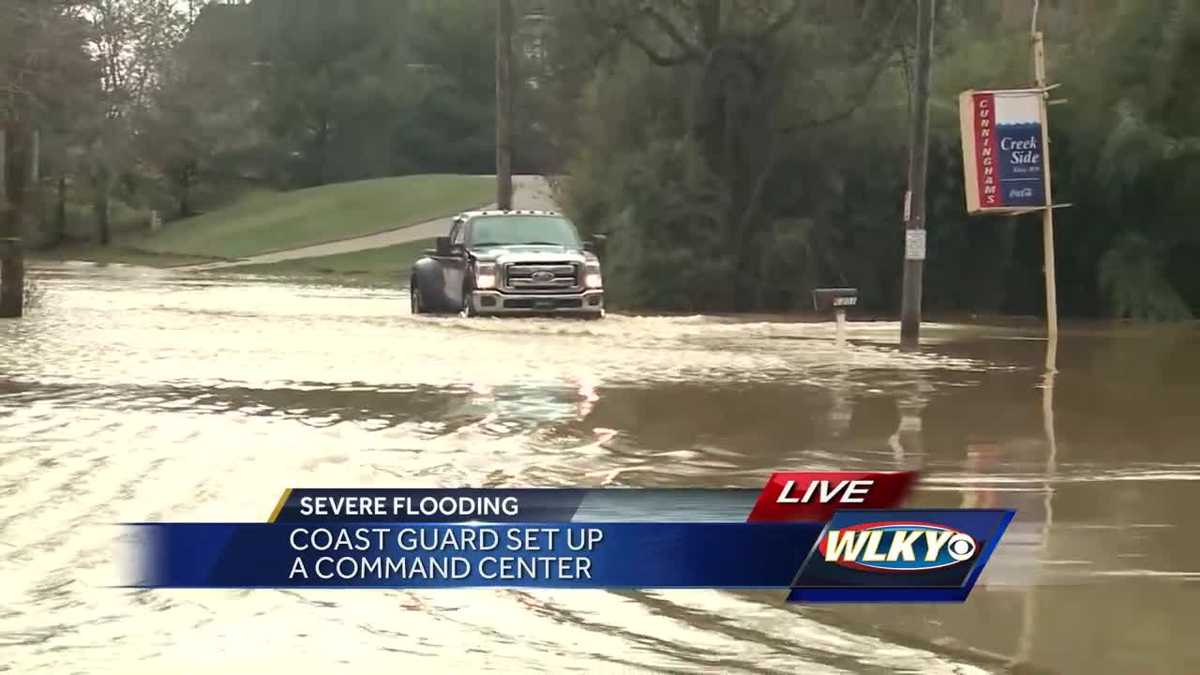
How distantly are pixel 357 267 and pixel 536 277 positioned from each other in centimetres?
2949

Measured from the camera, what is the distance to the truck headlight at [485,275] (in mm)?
23062

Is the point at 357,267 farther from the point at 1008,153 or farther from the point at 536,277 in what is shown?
the point at 1008,153

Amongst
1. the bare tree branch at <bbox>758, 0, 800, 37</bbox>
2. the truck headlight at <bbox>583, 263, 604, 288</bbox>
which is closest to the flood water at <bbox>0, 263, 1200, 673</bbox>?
the truck headlight at <bbox>583, 263, 604, 288</bbox>

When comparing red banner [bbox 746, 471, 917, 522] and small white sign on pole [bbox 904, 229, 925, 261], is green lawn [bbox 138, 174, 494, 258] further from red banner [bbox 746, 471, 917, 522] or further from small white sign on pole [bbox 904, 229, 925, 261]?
red banner [bbox 746, 471, 917, 522]

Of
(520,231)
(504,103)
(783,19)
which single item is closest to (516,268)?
(520,231)

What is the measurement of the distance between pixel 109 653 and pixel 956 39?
27630 mm

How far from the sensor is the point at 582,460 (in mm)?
10977

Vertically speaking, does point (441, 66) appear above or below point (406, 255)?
above

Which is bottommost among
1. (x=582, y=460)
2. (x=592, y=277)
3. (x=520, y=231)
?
(x=582, y=460)

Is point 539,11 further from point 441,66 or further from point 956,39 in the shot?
point 441,66

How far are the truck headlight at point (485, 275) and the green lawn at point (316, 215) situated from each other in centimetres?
3720

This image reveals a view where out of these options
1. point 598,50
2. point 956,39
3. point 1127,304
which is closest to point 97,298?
point 598,50

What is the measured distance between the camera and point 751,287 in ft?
99.8

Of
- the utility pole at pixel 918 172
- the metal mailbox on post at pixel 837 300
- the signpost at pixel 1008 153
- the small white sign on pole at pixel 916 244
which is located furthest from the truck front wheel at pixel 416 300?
the signpost at pixel 1008 153
